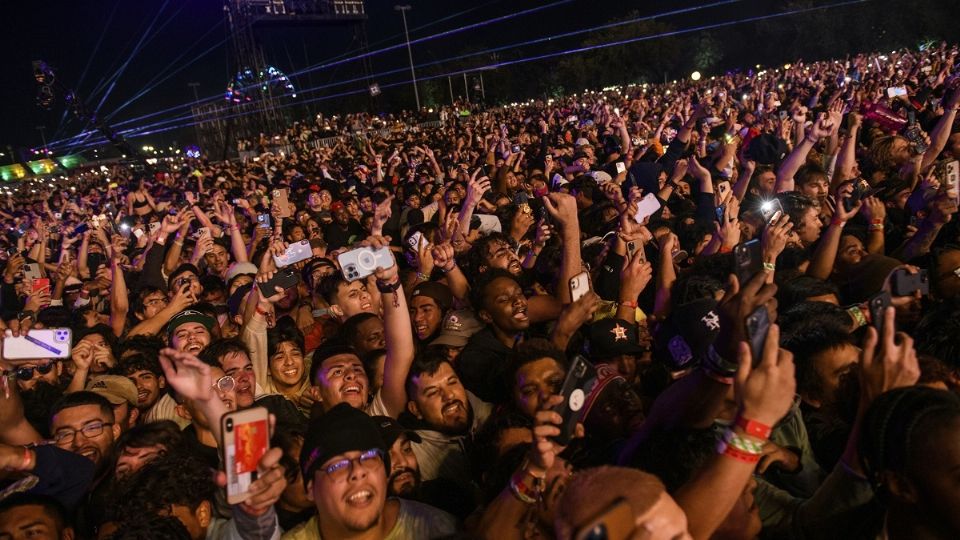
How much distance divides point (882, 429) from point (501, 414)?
1.71 meters

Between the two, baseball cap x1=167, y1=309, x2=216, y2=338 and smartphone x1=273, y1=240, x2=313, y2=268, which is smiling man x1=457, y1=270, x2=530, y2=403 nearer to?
smartphone x1=273, y1=240, x2=313, y2=268

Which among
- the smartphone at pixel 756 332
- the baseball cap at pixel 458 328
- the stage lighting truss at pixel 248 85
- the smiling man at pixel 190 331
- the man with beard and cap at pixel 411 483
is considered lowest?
the man with beard and cap at pixel 411 483

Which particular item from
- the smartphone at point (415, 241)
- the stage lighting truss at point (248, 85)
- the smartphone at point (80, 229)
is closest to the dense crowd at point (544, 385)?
the smartphone at point (415, 241)

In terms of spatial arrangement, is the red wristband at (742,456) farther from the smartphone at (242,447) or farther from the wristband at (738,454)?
the smartphone at (242,447)

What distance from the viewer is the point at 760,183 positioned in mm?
6496

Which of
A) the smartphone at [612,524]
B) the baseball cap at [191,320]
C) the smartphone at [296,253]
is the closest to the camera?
the smartphone at [612,524]

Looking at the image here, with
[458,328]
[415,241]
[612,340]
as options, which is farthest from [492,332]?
[415,241]

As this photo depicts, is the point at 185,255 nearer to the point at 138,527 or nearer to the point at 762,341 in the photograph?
the point at 138,527

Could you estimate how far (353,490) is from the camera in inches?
90.8

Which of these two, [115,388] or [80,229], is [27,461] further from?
[80,229]

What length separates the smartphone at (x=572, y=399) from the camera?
177 centimetres

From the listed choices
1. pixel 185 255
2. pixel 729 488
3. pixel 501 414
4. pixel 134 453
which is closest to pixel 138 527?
pixel 134 453

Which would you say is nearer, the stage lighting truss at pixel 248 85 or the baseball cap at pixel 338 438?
the baseball cap at pixel 338 438

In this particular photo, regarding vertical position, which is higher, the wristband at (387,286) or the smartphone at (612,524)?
the smartphone at (612,524)
